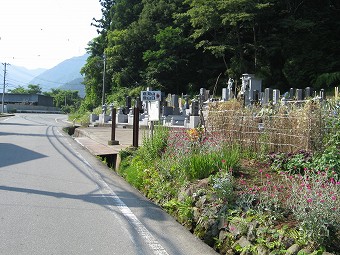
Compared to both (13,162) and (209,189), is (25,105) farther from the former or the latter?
(209,189)

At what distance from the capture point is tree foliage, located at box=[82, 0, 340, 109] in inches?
1355

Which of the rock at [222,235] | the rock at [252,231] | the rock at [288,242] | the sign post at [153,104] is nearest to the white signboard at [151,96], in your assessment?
the sign post at [153,104]

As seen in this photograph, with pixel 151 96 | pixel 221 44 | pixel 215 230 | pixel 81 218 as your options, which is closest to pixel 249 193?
pixel 215 230

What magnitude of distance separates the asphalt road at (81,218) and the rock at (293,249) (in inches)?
42.0

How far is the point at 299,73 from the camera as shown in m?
34.8

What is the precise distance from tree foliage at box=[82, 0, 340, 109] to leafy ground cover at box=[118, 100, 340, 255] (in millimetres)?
26470

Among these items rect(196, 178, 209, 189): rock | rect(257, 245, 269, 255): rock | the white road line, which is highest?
rect(196, 178, 209, 189): rock

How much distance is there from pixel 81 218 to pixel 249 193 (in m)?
2.39

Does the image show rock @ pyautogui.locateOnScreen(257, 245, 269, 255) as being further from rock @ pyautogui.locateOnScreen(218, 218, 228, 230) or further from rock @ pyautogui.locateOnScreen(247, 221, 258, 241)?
rock @ pyautogui.locateOnScreen(218, 218, 228, 230)

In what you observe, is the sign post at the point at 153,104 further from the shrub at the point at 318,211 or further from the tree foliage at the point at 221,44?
the tree foliage at the point at 221,44

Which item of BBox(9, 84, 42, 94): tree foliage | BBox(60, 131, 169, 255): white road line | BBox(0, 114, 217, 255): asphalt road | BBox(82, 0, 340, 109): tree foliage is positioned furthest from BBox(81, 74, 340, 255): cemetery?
BBox(9, 84, 42, 94): tree foliage

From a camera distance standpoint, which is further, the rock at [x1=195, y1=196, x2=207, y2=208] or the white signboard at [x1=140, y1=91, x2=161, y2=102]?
the white signboard at [x1=140, y1=91, x2=161, y2=102]

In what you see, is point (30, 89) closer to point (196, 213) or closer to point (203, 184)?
point (203, 184)

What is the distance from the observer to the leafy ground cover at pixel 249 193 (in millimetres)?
3963
